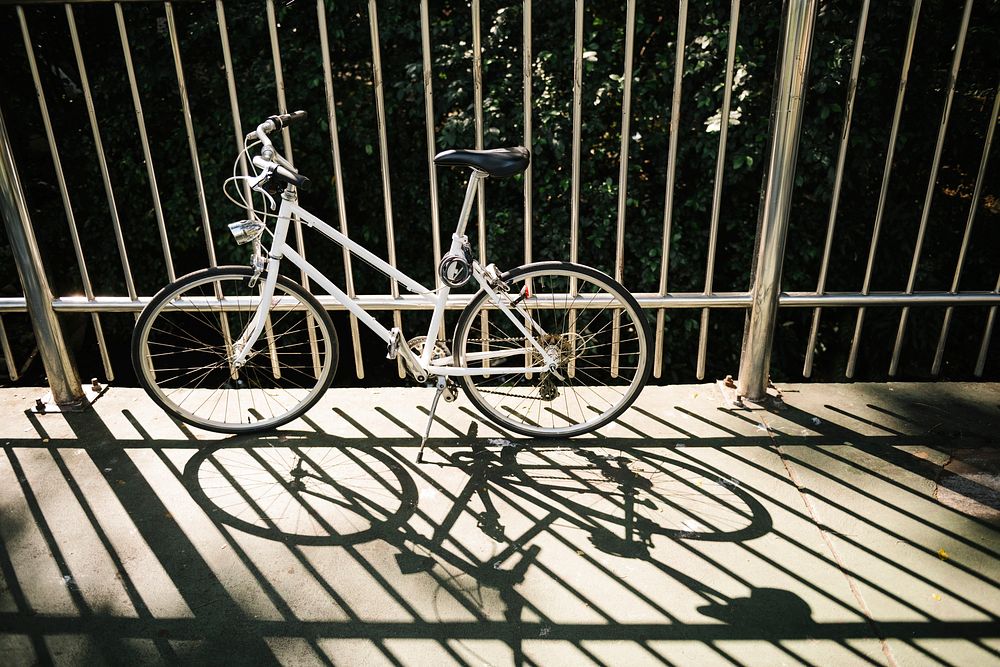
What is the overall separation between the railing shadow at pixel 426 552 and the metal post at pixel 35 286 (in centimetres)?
25

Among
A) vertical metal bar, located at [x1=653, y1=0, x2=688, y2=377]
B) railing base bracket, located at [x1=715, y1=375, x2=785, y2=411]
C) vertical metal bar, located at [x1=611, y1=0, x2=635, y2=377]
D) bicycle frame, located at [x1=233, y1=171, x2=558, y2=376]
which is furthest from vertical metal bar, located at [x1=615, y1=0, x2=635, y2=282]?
railing base bracket, located at [x1=715, y1=375, x2=785, y2=411]

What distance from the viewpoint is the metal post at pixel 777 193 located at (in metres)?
3.01

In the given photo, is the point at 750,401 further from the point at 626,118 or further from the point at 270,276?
the point at 270,276

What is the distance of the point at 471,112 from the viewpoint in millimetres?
5578

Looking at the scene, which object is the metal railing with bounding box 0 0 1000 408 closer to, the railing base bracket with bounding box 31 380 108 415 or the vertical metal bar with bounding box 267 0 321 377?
the vertical metal bar with bounding box 267 0 321 377

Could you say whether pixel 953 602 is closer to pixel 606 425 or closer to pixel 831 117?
pixel 606 425

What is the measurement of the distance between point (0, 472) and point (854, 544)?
3.32 meters

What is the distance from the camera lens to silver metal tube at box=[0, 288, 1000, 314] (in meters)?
3.46

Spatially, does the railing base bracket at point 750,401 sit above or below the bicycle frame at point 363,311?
below

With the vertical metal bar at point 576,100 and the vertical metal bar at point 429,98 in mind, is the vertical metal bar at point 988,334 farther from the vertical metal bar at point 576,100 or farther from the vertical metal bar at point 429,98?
the vertical metal bar at point 429,98

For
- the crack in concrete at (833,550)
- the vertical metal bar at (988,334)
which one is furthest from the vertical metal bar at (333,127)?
the vertical metal bar at (988,334)

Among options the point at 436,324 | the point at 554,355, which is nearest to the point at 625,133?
the point at 554,355

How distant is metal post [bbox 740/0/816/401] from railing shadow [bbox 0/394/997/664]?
1.03ft

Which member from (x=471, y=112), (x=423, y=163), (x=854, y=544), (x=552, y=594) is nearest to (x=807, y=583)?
(x=854, y=544)
